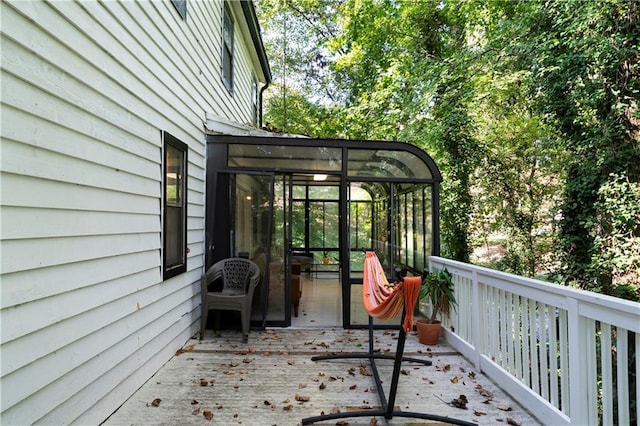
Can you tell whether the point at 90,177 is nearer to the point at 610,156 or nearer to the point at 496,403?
the point at 496,403

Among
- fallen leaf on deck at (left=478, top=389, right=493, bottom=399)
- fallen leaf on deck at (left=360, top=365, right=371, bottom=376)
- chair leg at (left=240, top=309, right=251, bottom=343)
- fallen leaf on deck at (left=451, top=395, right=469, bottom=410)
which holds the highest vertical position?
A: chair leg at (left=240, top=309, right=251, bottom=343)

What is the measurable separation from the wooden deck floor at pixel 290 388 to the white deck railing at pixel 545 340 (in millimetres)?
195

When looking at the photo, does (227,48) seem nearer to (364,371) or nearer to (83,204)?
(83,204)

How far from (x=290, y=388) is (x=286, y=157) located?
9.97ft

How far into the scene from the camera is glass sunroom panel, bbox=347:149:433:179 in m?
5.09

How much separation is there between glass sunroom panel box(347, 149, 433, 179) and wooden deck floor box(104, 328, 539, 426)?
7.73ft

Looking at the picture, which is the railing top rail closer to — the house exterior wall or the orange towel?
the orange towel

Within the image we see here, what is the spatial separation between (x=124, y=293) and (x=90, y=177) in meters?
0.93

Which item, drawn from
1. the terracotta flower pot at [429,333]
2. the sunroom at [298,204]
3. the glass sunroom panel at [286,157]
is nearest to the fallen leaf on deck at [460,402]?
the terracotta flower pot at [429,333]

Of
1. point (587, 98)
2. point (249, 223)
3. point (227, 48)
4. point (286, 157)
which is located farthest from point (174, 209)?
point (587, 98)

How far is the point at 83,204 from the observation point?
2217mm

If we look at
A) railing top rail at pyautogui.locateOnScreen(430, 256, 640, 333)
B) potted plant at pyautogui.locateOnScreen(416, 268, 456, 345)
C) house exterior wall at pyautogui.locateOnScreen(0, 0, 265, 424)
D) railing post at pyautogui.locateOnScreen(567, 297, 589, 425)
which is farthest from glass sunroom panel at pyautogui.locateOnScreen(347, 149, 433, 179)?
railing post at pyautogui.locateOnScreen(567, 297, 589, 425)

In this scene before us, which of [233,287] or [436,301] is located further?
[233,287]

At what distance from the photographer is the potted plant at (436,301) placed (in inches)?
165
